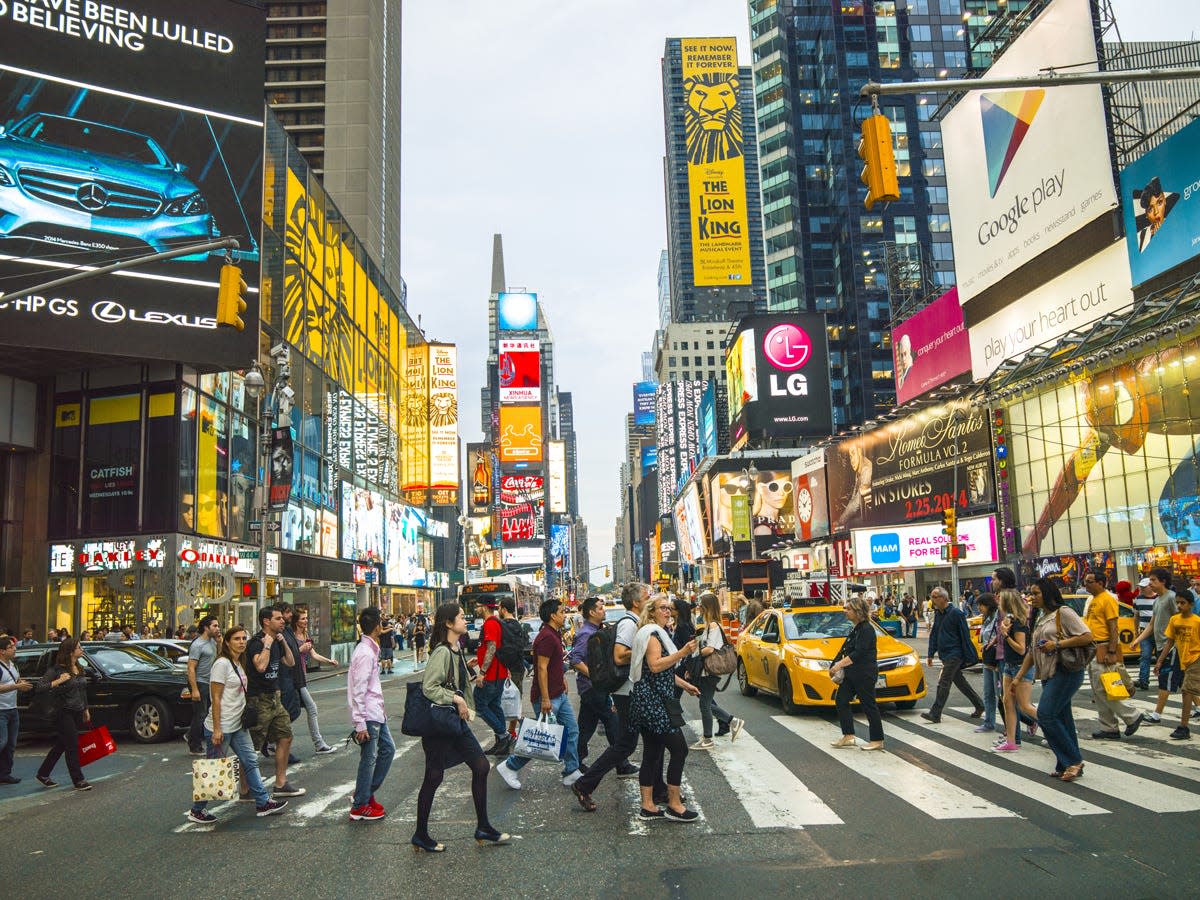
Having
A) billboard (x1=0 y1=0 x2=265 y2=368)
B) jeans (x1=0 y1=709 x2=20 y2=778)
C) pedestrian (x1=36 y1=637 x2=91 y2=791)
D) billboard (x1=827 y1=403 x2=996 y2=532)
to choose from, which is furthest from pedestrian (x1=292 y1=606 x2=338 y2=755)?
billboard (x1=827 y1=403 x2=996 y2=532)

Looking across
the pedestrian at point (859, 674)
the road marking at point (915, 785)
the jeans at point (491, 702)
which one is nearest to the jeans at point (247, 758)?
the jeans at point (491, 702)

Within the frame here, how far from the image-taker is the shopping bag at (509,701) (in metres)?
10.8

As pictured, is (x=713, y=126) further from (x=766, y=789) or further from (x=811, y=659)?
(x=766, y=789)

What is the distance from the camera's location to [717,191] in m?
45.9

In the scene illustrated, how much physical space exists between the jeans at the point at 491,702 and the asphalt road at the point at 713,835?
721 millimetres

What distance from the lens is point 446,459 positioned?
216ft

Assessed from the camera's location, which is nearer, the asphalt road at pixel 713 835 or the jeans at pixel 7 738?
the asphalt road at pixel 713 835

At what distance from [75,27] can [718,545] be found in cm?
8112

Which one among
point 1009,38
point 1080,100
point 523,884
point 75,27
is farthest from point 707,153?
point 523,884

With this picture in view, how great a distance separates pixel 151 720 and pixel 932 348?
46520mm

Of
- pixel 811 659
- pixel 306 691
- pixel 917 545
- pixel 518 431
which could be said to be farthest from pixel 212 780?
pixel 518 431

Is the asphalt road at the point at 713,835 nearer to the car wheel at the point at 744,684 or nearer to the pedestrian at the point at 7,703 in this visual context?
the pedestrian at the point at 7,703

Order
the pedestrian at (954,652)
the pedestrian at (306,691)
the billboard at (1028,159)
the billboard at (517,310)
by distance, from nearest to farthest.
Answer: the pedestrian at (306,691), the pedestrian at (954,652), the billboard at (1028,159), the billboard at (517,310)

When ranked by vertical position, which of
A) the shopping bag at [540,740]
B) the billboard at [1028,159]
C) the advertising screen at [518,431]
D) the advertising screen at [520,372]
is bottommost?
the shopping bag at [540,740]
